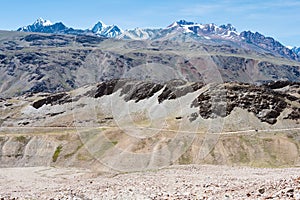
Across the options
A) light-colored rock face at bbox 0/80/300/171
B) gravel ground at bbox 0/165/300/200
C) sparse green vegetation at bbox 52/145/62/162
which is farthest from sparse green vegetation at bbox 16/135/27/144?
gravel ground at bbox 0/165/300/200

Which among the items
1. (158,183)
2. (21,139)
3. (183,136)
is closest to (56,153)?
(21,139)

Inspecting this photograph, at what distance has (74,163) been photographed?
384ft

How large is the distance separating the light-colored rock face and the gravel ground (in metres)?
14.3

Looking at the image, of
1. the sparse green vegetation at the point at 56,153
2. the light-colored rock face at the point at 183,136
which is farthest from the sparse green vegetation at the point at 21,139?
the sparse green vegetation at the point at 56,153

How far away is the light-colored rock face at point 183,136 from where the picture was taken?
346 feet

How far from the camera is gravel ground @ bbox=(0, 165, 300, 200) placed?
34.2m

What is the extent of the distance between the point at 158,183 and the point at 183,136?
60.3 meters

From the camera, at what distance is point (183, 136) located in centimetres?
11500

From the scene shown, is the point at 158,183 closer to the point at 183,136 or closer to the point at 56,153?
the point at 183,136

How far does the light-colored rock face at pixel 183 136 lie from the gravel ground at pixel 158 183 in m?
14.3

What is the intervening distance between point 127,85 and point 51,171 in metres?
90.8

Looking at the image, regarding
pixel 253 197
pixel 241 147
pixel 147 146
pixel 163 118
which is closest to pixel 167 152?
pixel 147 146

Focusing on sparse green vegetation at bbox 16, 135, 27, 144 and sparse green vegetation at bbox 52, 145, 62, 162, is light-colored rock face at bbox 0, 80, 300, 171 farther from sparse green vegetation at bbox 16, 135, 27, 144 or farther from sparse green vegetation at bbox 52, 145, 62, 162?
sparse green vegetation at bbox 52, 145, 62, 162

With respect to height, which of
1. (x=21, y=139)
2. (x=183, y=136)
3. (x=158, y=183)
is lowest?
(x=21, y=139)
